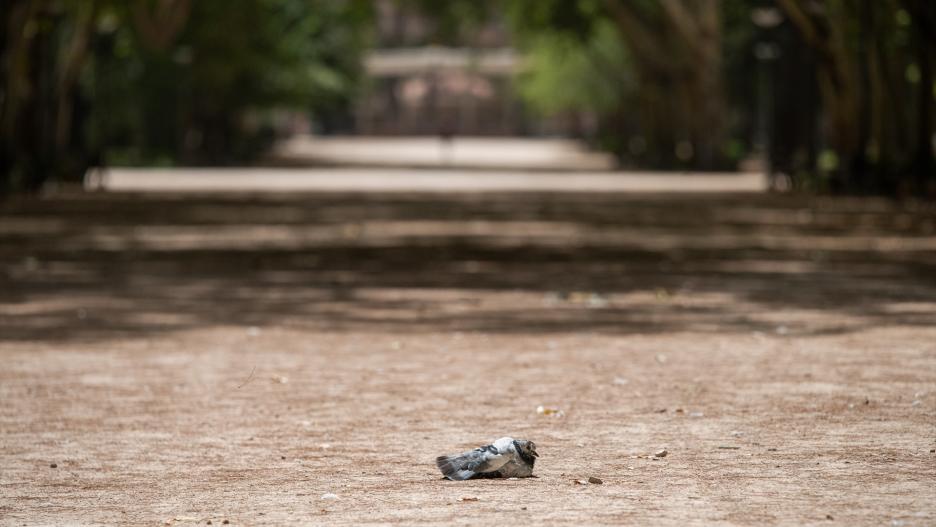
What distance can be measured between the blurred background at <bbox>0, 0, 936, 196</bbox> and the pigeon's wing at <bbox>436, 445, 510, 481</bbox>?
991 inches

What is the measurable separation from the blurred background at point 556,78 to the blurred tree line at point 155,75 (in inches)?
3.0

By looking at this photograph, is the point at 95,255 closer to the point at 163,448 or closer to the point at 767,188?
the point at 163,448

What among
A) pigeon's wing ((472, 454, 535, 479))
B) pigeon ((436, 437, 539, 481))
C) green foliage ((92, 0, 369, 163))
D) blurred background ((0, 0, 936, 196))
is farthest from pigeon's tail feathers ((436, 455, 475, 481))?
green foliage ((92, 0, 369, 163))

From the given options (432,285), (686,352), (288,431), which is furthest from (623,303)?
(288,431)

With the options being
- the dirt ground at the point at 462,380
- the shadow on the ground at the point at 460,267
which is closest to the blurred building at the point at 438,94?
the shadow on the ground at the point at 460,267

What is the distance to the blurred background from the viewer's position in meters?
37.5

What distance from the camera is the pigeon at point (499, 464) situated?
27.1 ft

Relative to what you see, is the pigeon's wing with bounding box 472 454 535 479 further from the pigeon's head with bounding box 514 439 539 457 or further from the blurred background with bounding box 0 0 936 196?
the blurred background with bounding box 0 0 936 196

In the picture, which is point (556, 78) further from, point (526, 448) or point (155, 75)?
point (526, 448)

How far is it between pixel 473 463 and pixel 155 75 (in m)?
53.1

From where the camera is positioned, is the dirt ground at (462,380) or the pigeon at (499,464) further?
the pigeon at (499,464)

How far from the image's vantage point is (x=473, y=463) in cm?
830

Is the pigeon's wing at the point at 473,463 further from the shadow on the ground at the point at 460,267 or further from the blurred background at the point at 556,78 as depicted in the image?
the blurred background at the point at 556,78

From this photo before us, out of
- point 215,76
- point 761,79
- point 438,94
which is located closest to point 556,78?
point 761,79
